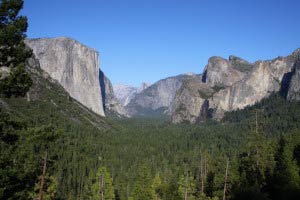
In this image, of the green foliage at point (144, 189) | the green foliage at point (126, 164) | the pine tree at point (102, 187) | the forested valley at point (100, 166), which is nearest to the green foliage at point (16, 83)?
the forested valley at point (100, 166)

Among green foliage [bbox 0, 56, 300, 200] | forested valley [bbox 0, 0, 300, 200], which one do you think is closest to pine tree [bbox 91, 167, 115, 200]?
forested valley [bbox 0, 0, 300, 200]

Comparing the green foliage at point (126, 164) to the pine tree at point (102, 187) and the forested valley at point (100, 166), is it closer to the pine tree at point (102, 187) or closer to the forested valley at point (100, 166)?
the forested valley at point (100, 166)

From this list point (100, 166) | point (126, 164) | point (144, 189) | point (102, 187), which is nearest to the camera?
point (102, 187)

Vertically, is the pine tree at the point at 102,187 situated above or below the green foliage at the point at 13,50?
below

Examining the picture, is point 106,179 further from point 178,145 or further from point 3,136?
point 178,145

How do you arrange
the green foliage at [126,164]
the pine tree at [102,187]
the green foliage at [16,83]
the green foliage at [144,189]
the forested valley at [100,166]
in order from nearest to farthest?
the green foliage at [16,83] < the forested valley at [100,166] < the green foliage at [126,164] < the pine tree at [102,187] < the green foliage at [144,189]

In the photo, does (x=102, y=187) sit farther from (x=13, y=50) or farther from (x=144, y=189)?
(x=13, y=50)

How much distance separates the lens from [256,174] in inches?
2208

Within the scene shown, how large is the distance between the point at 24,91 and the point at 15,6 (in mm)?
4480

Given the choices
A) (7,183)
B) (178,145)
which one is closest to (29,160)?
(7,183)

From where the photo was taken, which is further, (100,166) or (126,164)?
(126,164)

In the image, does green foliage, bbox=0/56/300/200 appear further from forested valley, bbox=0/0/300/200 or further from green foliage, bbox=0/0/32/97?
green foliage, bbox=0/0/32/97

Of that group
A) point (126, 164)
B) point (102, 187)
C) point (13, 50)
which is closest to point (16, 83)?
point (13, 50)

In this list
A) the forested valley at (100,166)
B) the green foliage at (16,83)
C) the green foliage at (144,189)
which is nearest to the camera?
the green foliage at (16,83)
